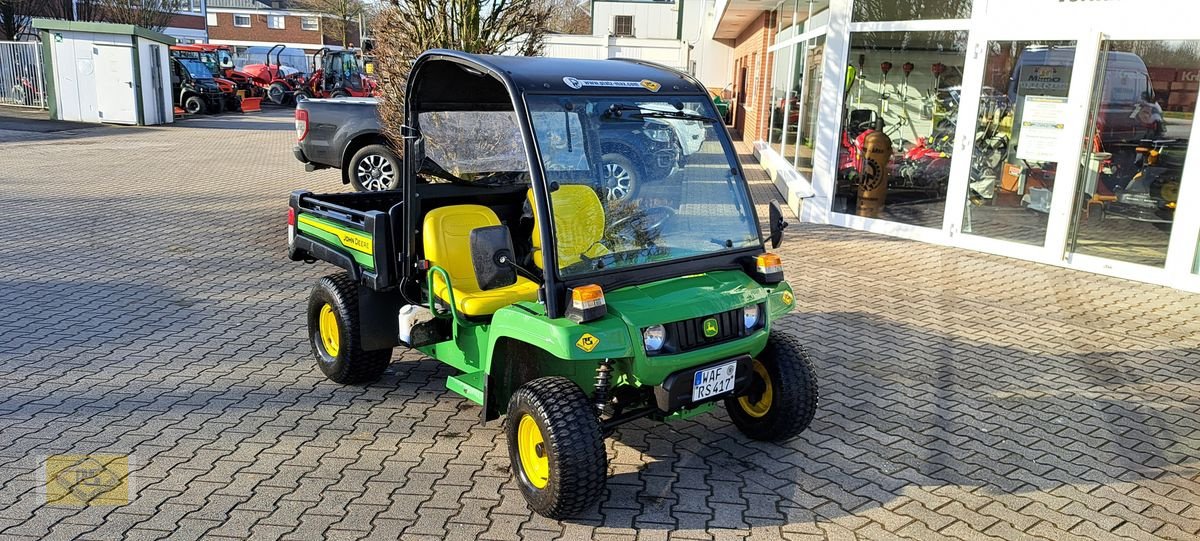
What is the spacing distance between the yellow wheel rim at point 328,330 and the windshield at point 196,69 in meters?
24.8

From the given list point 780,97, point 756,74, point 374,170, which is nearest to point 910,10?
point 780,97

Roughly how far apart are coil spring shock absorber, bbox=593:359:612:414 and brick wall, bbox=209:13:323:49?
209ft

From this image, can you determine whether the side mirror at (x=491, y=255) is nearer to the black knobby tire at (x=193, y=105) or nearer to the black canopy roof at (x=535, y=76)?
the black canopy roof at (x=535, y=76)

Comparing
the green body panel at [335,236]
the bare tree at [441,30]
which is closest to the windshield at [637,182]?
the green body panel at [335,236]

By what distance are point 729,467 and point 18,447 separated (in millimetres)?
3367

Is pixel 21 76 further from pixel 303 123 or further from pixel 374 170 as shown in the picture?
pixel 374 170

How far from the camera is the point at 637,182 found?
389 centimetres

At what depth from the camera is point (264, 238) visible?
9.02 m

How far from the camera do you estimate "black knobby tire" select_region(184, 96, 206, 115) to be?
84.4ft

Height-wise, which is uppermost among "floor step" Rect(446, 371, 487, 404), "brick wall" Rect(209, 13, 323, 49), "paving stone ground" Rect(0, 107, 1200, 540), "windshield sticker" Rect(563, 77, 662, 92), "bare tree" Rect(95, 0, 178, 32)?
"brick wall" Rect(209, 13, 323, 49)

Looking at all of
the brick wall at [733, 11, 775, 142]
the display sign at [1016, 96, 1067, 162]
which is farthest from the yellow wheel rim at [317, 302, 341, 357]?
the brick wall at [733, 11, 775, 142]

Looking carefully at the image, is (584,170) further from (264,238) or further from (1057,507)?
(264,238)

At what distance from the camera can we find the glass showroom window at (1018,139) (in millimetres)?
8414

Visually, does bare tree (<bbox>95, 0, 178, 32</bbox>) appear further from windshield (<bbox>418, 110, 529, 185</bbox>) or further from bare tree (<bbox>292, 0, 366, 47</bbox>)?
windshield (<bbox>418, 110, 529, 185</bbox>)
